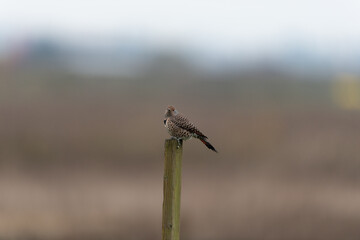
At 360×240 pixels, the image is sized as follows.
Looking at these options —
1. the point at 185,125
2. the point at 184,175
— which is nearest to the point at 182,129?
the point at 185,125

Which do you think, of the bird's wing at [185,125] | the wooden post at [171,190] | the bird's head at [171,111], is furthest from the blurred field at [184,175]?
the wooden post at [171,190]

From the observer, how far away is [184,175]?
1081cm

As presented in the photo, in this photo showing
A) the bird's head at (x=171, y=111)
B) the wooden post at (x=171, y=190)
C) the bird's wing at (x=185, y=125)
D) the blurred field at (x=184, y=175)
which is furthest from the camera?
the blurred field at (x=184, y=175)

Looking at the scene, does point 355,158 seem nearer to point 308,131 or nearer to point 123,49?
point 308,131

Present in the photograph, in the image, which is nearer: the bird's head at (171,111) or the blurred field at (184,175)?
the bird's head at (171,111)

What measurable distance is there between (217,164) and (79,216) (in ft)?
9.39

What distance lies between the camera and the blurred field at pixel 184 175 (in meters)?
9.15

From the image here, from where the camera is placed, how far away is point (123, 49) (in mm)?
90500

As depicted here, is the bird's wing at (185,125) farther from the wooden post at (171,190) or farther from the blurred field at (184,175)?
the blurred field at (184,175)

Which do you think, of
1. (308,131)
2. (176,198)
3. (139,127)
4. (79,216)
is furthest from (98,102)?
(176,198)

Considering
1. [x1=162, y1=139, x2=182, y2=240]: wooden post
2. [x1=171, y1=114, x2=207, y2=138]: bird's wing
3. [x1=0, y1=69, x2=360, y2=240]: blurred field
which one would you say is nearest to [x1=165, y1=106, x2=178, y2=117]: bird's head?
[x1=171, y1=114, x2=207, y2=138]: bird's wing

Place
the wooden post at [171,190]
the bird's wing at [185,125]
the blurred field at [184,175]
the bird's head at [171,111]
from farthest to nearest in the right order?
the blurred field at [184,175]
the bird's head at [171,111]
the bird's wing at [185,125]
the wooden post at [171,190]

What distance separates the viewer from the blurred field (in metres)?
9.15

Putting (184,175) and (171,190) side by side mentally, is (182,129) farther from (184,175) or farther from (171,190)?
(184,175)
